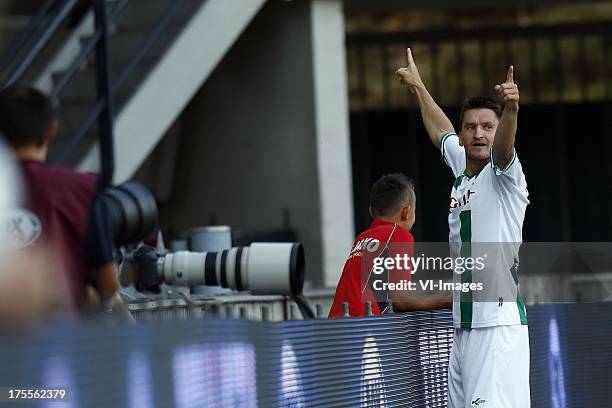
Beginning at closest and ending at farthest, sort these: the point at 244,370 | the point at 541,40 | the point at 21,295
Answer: the point at 21,295
the point at 244,370
the point at 541,40

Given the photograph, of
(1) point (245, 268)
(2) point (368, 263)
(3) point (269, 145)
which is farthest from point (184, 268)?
(3) point (269, 145)

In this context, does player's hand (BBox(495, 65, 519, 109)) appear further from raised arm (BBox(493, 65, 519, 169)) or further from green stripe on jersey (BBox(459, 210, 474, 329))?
green stripe on jersey (BBox(459, 210, 474, 329))

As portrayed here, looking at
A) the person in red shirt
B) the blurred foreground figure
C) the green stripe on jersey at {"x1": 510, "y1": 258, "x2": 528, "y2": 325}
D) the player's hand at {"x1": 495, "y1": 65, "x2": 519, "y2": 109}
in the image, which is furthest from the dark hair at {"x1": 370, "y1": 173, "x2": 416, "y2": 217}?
the blurred foreground figure

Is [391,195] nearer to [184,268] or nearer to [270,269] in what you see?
[184,268]

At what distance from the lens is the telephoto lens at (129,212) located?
4.71 metres

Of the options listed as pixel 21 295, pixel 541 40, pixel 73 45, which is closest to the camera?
pixel 21 295

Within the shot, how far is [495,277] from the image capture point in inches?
267

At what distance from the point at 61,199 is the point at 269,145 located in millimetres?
11468

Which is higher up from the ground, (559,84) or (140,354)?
(559,84)

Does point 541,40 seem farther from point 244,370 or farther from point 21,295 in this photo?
point 21,295

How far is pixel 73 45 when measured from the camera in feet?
46.8

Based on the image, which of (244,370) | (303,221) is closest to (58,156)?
(303,221)

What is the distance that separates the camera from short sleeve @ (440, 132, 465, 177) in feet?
23.7

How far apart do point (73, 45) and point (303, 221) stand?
9.41 feet
